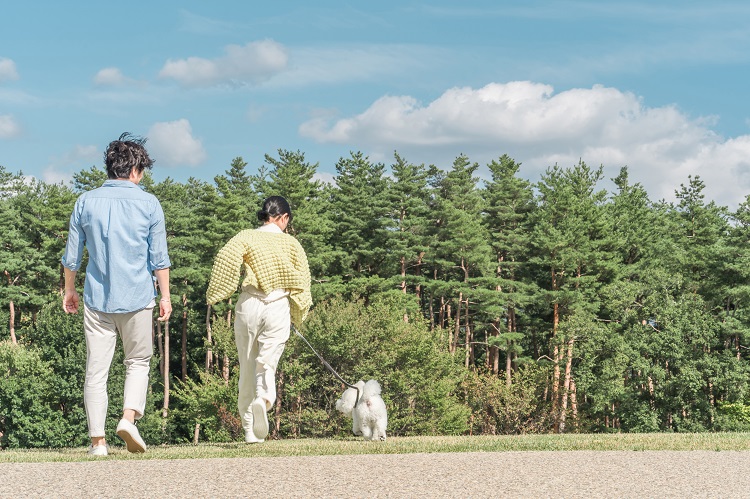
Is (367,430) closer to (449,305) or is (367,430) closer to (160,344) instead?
(160,344)

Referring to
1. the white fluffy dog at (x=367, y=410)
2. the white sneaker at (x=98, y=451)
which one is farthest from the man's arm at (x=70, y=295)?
the white fluffy dog at (x=367, y=410)

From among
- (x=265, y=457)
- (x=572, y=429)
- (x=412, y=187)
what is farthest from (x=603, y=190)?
(x=265, y=457)

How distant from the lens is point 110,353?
27.3 ft

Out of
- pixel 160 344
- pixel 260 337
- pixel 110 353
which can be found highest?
pixel 260 337

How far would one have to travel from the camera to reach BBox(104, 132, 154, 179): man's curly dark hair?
8203 millimetres

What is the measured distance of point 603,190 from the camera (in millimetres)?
68875

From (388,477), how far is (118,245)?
315 cm

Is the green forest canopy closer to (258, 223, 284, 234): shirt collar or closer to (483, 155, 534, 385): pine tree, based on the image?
(483, 155, 534, 385): pine tree

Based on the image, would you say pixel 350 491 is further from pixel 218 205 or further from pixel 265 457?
pixel 218 205

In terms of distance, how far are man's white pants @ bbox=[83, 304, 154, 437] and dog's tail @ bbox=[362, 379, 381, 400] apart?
2618mm

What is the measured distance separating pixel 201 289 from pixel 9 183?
67.6 feet

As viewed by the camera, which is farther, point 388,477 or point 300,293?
point 300,293

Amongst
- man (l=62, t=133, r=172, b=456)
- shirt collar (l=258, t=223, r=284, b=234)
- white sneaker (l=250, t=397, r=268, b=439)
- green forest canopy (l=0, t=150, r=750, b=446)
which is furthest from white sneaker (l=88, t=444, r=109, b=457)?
green forest canopy (l=0, t=150, r=750, b=446)

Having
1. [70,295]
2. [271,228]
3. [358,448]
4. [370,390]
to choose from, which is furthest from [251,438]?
[70,295]
